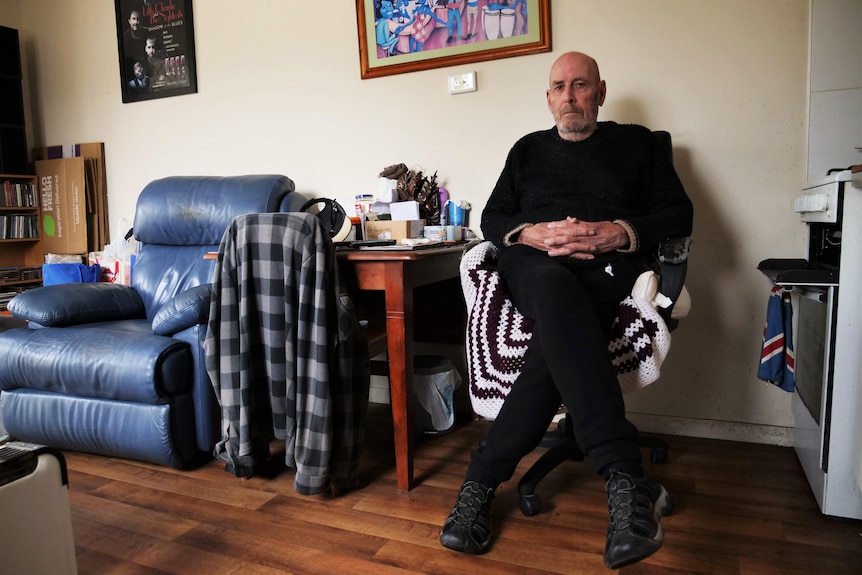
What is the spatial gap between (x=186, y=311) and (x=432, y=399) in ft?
2.87

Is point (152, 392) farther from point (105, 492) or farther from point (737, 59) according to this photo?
point (737, 59)

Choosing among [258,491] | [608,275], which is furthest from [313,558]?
[608,275]

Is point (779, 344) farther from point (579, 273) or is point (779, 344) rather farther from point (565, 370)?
point (565, 370)

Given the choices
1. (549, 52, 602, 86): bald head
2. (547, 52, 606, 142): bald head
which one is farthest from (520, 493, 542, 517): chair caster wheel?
(549, 52, 602, 86): bald head

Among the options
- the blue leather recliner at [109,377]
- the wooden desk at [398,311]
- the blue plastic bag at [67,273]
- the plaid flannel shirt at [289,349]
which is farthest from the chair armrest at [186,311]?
the blue plastic bag at [67,273]

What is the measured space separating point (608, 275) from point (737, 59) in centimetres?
97

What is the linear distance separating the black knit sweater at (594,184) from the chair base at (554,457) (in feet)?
1.98

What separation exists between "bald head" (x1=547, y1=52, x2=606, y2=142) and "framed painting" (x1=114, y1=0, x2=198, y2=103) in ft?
6.13

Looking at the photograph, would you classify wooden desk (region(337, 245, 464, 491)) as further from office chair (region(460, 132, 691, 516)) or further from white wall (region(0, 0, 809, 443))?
white wall (region(0, 0, 809, 443))

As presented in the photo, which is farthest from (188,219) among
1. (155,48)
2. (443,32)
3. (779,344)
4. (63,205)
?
(779,344)

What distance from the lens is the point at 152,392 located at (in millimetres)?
1707

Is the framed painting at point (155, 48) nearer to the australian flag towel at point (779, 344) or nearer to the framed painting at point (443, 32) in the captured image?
the framed painting at point (443, 32)

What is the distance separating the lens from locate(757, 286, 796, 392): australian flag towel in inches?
67.0

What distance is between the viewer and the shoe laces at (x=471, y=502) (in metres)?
1.35
